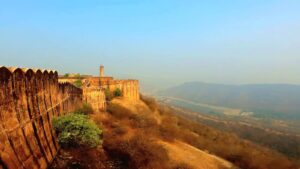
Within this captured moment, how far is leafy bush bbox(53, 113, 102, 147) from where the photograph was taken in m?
16.8

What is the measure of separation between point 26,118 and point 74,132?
4.99 meters

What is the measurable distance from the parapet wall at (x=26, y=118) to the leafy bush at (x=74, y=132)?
1.84ft

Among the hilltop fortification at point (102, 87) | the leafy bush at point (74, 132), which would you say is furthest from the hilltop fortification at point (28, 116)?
the hilltop fortification at point (102, 87)

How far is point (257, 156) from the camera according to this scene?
81.4 feet

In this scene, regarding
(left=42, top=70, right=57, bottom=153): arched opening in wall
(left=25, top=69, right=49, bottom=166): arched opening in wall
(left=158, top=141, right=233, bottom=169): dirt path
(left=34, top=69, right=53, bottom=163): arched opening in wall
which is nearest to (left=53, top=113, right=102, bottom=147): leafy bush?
(left=42, top=70, right=57, bottom=153): arched opening in wall

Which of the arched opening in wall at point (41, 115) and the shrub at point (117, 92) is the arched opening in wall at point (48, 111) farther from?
the shrub at point (117, 92)

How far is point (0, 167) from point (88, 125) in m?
7.91

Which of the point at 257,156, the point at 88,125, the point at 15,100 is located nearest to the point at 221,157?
the point at 257,156

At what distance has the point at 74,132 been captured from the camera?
17.0 metres

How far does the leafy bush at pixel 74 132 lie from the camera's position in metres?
16.8

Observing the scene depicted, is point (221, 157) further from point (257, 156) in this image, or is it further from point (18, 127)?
point (18, 127)

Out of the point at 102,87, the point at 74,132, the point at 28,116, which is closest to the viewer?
the point at 28,116

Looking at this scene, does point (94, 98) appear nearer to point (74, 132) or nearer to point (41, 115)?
point (74, 132)

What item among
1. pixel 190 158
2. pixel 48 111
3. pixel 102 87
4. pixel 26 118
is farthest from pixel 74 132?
pixel 102 87
